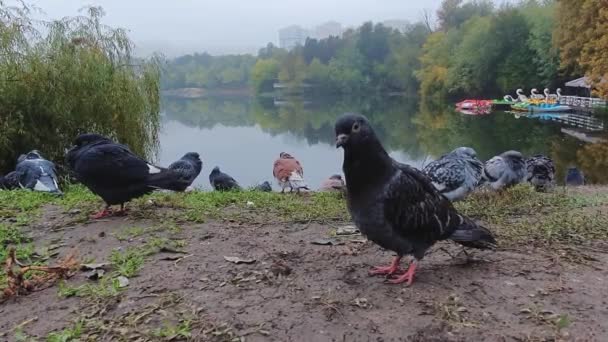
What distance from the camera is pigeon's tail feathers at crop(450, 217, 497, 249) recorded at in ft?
12.1

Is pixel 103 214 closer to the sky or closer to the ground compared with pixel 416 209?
closer to the ground

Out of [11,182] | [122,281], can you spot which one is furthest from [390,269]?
[11,182]

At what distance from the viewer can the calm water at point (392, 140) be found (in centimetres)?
2033

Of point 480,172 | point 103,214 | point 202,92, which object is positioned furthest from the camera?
point 202,92

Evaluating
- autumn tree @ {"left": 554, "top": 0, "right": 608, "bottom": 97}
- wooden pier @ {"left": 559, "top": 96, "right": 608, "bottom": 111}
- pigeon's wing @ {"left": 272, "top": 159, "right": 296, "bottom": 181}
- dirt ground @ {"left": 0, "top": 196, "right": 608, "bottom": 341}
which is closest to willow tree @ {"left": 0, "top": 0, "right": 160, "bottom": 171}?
pigeon's wing @ {"left": 272, "top": 159, "right": 296, "bottom": 181}

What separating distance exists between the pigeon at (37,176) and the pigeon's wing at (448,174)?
209 inches

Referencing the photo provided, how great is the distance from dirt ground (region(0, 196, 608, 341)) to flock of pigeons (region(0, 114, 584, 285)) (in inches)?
11.5

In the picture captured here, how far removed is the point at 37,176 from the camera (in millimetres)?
8273

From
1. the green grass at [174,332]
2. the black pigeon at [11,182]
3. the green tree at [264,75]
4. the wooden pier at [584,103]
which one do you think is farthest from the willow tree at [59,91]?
the green tree at [264,75]

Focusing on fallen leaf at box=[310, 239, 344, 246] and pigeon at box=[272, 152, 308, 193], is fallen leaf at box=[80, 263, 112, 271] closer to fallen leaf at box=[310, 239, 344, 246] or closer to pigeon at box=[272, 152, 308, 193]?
fallen leaf at box=[310, 239, 344, 246]

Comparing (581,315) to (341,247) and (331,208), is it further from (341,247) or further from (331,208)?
(331,208)

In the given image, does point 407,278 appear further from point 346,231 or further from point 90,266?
point 90,266

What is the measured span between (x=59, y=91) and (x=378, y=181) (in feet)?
30.9

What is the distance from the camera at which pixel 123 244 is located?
4.45 m
